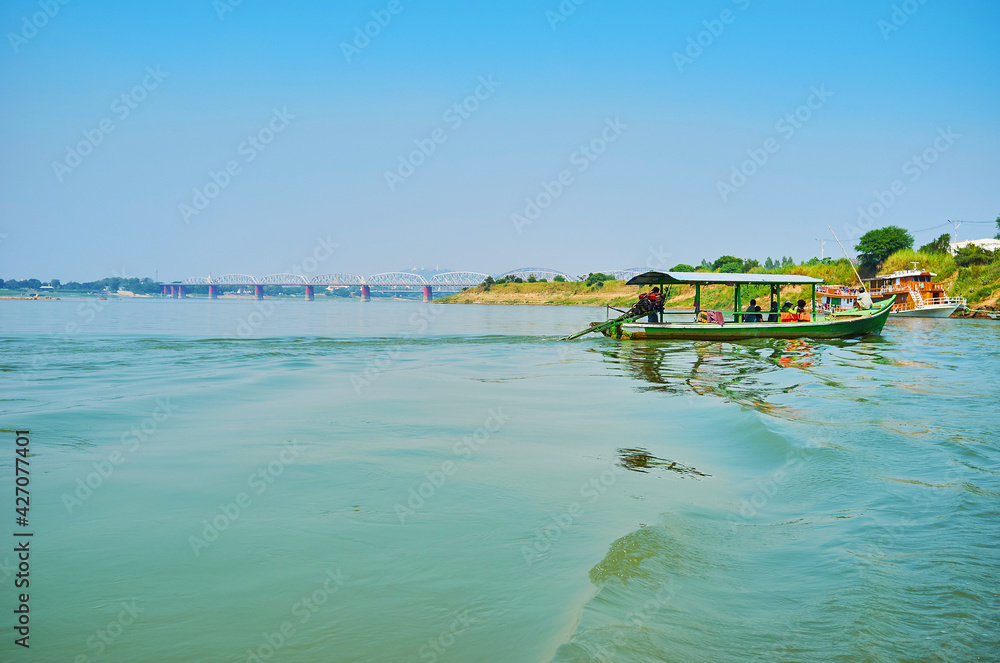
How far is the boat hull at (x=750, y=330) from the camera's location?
28.0m

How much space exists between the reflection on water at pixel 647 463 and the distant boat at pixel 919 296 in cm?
5195

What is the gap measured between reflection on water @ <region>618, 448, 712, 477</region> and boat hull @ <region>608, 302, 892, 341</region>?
808 inches

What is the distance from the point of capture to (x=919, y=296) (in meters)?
57.2

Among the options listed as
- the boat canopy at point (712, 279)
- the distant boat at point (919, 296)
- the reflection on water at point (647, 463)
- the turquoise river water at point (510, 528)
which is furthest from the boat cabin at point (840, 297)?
Result: the reflection on water at point (647, 463)

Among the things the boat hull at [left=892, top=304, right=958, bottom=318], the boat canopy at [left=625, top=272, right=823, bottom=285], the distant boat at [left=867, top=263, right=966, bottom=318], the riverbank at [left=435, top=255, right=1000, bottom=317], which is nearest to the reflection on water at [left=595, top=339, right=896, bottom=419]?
the boat canopy at [left=625, top=272, right=823, bottom=285]

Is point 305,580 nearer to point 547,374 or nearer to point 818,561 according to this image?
point 818,561

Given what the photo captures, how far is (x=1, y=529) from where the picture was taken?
5762mm

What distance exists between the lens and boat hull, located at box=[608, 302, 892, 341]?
28.0 m

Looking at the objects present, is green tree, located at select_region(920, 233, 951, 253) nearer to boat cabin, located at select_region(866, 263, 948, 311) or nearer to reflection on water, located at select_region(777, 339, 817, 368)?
boat cabin, located at select_region(866, 263, 948, 311)

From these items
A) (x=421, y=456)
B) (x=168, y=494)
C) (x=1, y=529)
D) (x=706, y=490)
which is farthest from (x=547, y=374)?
(x=1, y=529)

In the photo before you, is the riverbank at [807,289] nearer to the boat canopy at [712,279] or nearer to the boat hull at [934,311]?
the boat canopy at [712,279]

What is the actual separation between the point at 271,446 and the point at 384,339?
2398cm

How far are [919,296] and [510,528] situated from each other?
212ft

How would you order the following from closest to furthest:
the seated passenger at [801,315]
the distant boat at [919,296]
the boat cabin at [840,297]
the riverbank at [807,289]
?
1. the seated passenger at [801,315]
2. the distant boat at [919,296]
3. the boat cabin at [840,297]
4. the riverbank at [807,289]
